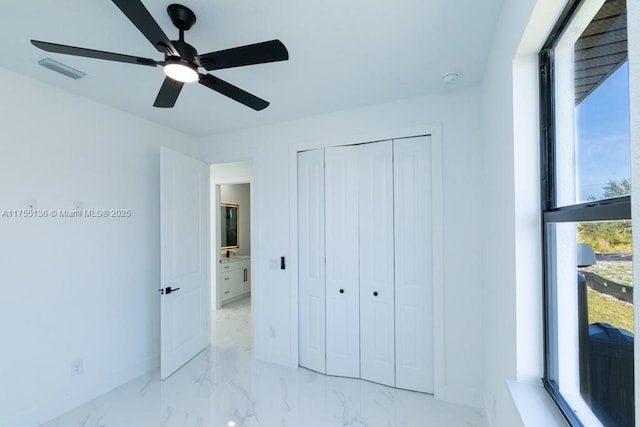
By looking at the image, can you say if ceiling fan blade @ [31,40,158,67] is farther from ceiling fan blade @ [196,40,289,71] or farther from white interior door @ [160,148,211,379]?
white interior door @ [160,148,211,379]

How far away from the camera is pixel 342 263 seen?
2.71m

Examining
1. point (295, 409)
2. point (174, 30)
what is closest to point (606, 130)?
point (174, 30)

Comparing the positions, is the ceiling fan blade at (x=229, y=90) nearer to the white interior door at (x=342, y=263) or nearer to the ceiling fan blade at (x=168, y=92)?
the ceiling fan blade at (x=168, y=92)

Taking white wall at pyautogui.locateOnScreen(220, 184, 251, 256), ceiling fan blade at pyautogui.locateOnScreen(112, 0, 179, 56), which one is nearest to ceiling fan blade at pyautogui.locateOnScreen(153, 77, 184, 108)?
ceiling fan blade at pyautogui.locateOnScreen(112, 0, 179, 56)

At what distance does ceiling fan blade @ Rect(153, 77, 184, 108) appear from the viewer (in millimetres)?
1549

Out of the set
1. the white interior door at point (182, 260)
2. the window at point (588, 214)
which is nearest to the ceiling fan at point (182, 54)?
the window at point (588, 214)

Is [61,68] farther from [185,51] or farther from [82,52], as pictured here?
[185,51]

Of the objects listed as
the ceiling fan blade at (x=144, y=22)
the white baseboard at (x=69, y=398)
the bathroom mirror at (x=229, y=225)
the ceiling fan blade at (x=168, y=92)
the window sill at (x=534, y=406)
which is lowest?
the white baseboard at (x=69, y=398)

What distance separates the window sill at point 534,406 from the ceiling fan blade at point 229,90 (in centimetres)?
189

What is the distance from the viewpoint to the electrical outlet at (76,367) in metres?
2.29

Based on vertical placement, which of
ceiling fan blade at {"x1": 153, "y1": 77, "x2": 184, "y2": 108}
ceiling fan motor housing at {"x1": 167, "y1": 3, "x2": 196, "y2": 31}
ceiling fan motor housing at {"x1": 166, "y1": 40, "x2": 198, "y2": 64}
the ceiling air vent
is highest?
the ceiling air vent

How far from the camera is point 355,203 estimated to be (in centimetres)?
265

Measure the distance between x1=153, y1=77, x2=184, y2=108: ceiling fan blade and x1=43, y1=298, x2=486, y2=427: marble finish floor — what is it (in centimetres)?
222

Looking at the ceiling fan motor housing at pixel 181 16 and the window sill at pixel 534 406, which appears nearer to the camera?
the window sill at pixel 534 406
